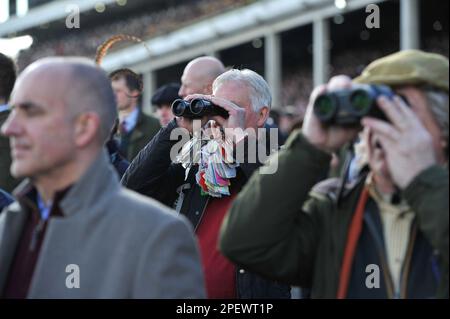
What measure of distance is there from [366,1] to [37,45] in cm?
2522

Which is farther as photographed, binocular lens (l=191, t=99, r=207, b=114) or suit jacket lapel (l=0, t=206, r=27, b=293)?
binocular lens (l=191, t=99, r=207, b=114)

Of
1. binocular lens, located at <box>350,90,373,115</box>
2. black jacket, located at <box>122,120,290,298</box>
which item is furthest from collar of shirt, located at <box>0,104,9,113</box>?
binocular lens, located at <box>350,90,373,115</box>

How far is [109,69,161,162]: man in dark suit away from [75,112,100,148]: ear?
15.1 ft

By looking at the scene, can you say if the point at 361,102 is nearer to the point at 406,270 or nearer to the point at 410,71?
the point at 410,71

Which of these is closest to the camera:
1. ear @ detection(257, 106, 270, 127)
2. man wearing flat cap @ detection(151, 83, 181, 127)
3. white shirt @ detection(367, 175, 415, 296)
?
white shirt @ detection(367, 175, 415, 296)

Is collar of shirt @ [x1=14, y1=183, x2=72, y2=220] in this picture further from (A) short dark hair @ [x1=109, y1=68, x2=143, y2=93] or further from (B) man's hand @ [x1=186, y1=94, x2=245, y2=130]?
(A) short dark hair @ [x1=109, y1=68, x2=143, y2=93]

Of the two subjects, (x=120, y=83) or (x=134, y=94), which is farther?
(x=120, y=83)

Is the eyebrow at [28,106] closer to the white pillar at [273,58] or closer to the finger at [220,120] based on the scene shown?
the finger at [220,120]

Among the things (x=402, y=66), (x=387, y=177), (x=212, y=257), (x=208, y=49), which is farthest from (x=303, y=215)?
(x=208, y=49)

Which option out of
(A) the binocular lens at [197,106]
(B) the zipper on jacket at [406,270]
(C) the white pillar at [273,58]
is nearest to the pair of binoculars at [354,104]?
(B) the zipper on jacket at [406,270]

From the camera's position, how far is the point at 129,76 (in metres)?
7.13

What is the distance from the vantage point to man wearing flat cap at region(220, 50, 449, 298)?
9.77ft

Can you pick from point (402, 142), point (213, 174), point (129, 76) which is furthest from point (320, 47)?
point (402, 142)

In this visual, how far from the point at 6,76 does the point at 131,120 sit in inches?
99.7
